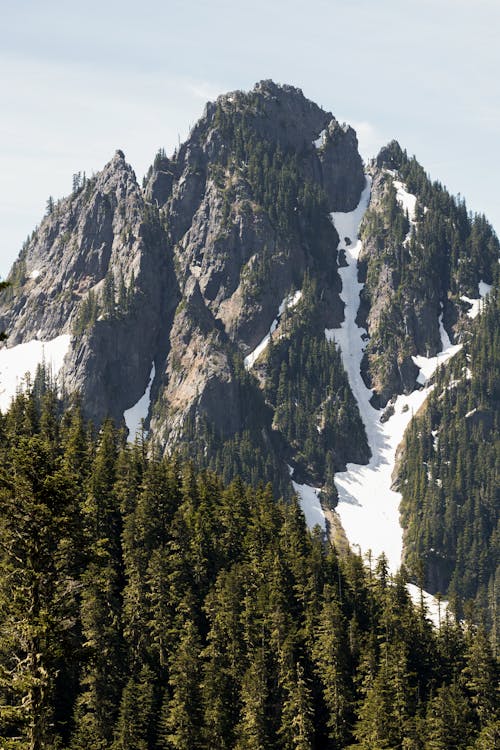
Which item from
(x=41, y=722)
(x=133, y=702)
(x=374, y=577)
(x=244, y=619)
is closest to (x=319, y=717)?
(x=244, y=619)

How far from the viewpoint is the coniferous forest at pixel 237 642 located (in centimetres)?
8994

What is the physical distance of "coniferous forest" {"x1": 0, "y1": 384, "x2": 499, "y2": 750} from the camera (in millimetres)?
89938

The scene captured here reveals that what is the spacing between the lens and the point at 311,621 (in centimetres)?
10462

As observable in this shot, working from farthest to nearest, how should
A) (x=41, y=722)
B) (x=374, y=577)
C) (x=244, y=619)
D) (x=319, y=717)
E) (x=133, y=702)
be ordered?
(x=374, y=577), (x=244, y=619), (x=319, y=717), (x=133, y=702), (x=41, y=722)

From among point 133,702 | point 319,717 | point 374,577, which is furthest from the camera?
point 374,577

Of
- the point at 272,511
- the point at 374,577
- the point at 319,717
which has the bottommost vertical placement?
the point at 319,717

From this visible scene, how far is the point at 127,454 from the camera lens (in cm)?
12875

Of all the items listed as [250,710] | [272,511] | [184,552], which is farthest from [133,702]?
[272,511]

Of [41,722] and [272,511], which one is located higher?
[272,511]

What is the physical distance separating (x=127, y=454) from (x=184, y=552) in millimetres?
20529

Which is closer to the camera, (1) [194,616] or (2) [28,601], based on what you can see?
(2) [28,601]

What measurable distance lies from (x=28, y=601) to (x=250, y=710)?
65.7 m

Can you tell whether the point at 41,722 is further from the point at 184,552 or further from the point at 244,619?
the point at 184,552

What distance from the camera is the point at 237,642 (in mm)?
101875
